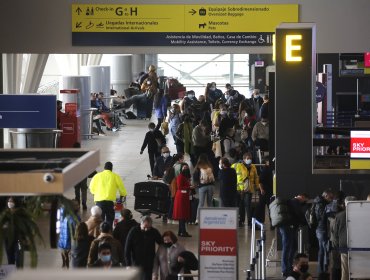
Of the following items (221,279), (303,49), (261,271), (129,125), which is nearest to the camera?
(221,279)

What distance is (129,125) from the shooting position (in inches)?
1745

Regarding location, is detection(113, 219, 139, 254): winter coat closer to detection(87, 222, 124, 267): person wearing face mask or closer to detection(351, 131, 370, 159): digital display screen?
detection(87, 222, 124, 267): person wearing face mask

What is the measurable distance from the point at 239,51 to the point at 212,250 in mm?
8157

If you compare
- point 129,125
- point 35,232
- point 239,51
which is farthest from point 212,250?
point 129,125

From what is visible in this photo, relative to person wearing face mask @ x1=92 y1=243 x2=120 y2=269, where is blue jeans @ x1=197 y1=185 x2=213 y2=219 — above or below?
above

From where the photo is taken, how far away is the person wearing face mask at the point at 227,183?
2133 cm

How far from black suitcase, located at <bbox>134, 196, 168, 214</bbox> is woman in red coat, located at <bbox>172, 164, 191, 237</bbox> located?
2.83 ft

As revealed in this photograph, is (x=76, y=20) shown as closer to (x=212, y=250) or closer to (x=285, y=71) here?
(x=285, y=71)

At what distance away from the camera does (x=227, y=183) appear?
2144 centimetres

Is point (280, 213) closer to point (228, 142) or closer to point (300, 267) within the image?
point (300, 267)

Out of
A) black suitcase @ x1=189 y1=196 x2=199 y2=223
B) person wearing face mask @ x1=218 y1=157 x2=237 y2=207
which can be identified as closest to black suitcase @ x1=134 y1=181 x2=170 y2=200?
black suitcase @ x1=189 y1=196 x2=199 y2=223

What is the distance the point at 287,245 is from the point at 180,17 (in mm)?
6502

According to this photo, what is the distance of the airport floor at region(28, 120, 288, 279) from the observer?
18938 mm

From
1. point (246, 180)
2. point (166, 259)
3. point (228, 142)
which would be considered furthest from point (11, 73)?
point (166, 259)
